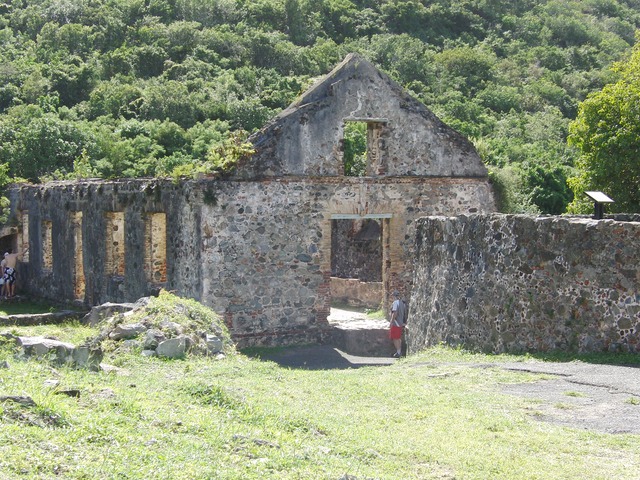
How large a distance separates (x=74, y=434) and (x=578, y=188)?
61.0ft

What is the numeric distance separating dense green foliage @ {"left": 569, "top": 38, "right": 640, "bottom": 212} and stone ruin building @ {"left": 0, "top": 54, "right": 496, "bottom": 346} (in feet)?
12.9

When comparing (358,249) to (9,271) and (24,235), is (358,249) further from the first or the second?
(9,271)

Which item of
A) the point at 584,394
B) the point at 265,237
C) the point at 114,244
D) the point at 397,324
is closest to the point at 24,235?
the point at 114,244

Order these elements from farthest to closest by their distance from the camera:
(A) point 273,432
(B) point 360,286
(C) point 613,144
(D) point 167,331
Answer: (B) point 360,286 < (C) point 613,144 < (D) point 167,331 < (A) point 273,432

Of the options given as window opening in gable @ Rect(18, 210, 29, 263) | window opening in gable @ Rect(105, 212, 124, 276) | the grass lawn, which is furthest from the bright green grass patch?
window opening in gable @ Rect(18, 210, 29, 263)

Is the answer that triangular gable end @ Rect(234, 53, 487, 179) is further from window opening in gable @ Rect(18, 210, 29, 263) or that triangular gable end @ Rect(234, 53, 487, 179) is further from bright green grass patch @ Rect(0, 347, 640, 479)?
window opening in gable @ Rect(18, 210, 29, 263)

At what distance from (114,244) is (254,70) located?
30.5m

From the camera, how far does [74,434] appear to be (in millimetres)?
6371

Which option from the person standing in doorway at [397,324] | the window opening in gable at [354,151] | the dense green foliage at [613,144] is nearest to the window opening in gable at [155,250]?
the person standing in doorway at [397,324]

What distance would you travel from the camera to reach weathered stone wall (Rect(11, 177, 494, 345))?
Answer: 1717cm

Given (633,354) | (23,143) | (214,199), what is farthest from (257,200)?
(23,143)

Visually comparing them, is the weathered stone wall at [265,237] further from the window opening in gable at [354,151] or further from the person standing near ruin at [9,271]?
the window opening in gable at [354,151]

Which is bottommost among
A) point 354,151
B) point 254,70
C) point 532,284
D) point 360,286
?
point 360,286

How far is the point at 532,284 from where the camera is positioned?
1252 centimetres
